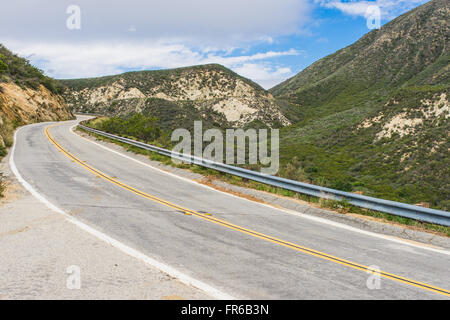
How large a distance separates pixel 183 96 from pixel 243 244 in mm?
88954

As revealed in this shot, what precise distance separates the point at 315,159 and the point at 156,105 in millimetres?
33400

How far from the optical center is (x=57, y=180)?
11.5 meters

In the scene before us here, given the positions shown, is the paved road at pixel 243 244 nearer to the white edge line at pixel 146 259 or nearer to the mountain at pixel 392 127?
the white edge line at pixel 146 259

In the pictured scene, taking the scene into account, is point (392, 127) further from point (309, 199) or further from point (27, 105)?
point (27, 105)

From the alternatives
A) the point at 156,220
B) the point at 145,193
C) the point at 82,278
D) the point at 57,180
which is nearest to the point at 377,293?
the point at 82,278

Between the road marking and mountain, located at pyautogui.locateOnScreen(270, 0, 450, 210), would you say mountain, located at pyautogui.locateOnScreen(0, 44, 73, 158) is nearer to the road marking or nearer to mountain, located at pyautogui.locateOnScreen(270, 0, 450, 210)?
the road marking

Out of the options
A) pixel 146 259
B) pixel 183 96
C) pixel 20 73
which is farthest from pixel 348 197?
pixel 183 96

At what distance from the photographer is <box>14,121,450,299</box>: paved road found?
4430mm

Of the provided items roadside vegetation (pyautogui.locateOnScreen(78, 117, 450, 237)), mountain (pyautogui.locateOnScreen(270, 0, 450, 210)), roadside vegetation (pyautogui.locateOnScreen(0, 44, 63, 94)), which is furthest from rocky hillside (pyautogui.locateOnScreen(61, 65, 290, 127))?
roadside vegetation (pyautogui.locateOnScreen(78, 117, 450, 237))

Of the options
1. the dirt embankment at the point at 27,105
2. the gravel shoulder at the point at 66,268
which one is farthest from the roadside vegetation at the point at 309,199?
the dirt embankment at the point at 27,105

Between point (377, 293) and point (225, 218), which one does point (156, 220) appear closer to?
point (225, 218)

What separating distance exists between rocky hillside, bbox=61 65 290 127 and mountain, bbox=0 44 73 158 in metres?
16.6

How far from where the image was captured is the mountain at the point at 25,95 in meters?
36.3

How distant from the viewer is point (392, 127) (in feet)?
167
